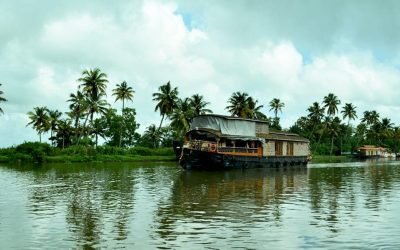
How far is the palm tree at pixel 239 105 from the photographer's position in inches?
2977

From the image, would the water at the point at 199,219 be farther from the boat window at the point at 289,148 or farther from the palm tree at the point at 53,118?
the palm tree at the point at 53,118

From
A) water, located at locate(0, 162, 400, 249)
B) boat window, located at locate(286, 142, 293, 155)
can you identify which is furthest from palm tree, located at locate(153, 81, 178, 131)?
water, located at locate(0, 162, 400, 249)

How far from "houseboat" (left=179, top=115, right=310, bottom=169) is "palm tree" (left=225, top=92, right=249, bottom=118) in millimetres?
28013

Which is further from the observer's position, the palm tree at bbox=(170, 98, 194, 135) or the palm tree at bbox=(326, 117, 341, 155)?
the palm tree at bbox=(326, 117, 341, 155)

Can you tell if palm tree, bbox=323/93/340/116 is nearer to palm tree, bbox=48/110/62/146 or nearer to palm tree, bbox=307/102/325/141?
palm tree, bbox=307/102/325/141

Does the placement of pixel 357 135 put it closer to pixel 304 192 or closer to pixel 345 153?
pixel 345 153

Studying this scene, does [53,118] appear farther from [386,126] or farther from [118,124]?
[386,126]

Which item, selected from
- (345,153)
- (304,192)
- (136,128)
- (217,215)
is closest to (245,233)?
(217,215)

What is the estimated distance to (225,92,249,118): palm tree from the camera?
75.6m

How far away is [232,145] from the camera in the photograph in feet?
137

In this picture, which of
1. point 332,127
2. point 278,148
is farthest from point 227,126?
point 332,127

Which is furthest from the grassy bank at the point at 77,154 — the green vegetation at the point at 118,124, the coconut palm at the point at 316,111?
the coconut palm at the point at 316,111

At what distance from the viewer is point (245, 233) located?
1169cm

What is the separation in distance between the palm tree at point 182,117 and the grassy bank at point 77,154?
447 cm
